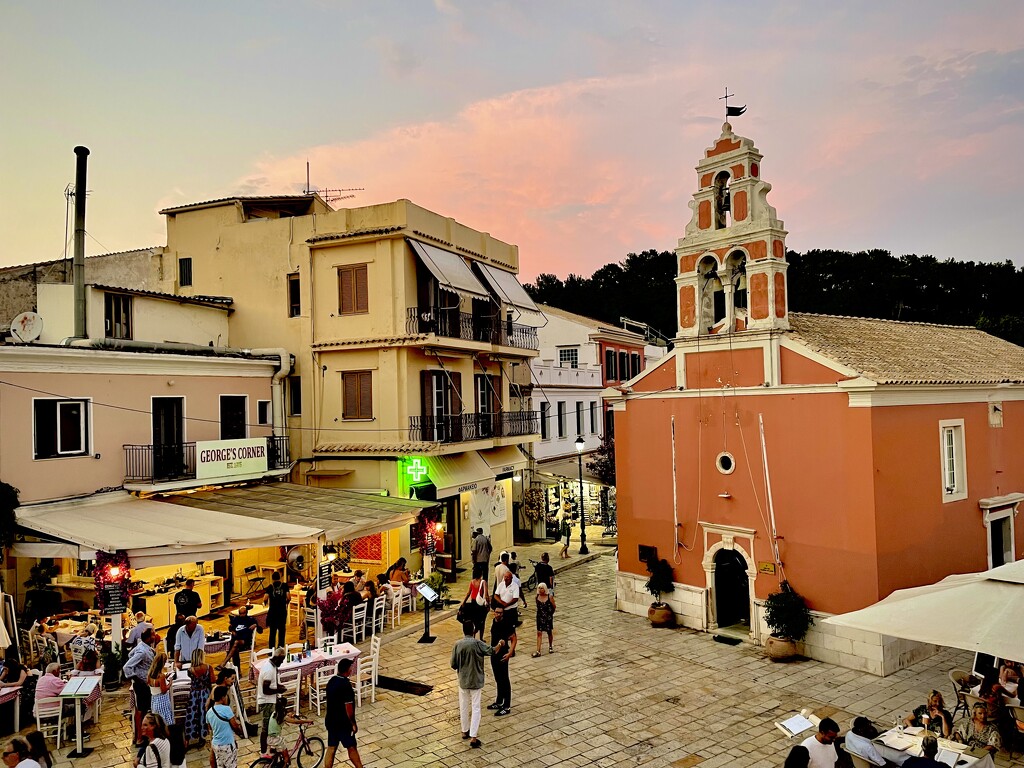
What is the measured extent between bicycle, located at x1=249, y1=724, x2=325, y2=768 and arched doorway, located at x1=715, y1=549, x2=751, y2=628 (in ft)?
31.9

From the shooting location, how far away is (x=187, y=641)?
1159cm

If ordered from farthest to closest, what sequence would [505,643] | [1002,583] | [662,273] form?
[662,273], [505,643], [1002,583]

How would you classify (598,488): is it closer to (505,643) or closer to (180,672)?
(505,643)

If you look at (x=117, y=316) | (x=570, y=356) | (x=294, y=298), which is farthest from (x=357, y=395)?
(x=570, y=356)

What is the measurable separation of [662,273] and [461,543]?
162 feet

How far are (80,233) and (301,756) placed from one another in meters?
15.3

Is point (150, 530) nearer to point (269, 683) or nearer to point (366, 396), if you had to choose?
point (269, 683)

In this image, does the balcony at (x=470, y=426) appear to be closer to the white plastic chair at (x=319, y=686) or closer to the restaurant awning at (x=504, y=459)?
the restaurant awning at (x=504, y=459)

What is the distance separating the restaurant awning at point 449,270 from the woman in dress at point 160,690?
1298 cm

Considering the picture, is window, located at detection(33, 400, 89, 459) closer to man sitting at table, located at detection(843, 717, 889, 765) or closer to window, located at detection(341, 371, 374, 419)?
window, located at detection(341, 371, 374, 419)

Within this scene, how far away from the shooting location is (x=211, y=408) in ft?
63.4

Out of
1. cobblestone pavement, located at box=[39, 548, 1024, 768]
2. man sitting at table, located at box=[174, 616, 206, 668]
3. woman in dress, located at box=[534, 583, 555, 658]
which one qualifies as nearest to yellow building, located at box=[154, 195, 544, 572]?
cobblestone pavement, located at box=[39, 548, 1024, 768]

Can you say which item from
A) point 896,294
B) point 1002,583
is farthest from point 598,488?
point 896,294

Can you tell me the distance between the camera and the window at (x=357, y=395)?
21.5m
